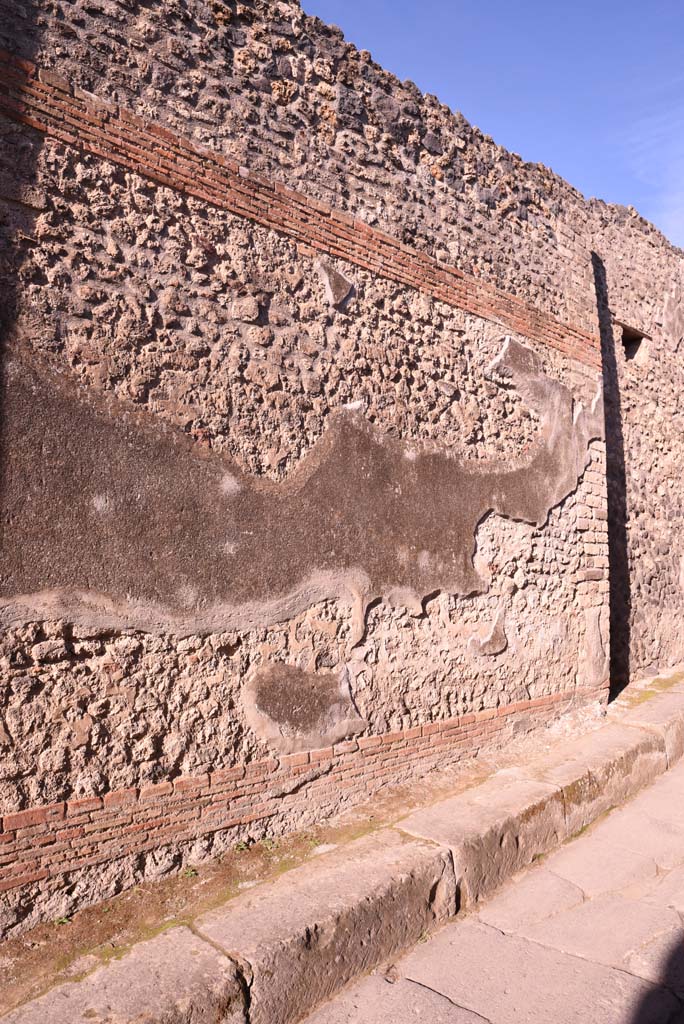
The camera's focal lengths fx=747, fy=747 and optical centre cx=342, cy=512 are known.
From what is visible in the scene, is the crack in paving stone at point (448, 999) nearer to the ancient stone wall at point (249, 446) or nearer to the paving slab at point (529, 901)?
the paving slab at point (529, 901)

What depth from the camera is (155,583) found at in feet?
8.71

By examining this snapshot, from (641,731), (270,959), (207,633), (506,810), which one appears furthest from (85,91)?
(641,731)

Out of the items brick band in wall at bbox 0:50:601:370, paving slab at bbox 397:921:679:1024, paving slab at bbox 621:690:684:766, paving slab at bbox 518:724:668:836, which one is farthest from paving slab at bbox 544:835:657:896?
brick band in wall at bbox 0:50:601:370

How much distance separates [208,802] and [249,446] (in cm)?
136

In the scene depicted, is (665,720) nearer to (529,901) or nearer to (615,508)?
(615,508)

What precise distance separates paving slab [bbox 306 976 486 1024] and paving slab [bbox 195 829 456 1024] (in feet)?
0.16

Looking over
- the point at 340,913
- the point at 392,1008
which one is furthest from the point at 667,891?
the point at 340,913

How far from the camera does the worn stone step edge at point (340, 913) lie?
1.92m

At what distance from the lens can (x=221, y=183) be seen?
3.03 metres

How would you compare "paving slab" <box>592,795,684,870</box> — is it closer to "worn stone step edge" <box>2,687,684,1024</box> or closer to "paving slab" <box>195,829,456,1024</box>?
"worn stone step edge" <box>2,687,684,1024</box>

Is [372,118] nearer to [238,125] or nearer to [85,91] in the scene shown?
[238,125]

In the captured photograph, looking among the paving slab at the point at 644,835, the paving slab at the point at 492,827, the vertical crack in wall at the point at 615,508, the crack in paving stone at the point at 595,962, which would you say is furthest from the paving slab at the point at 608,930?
the vertical crack in wall at the point at 615,508

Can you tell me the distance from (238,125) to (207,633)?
2117 mm

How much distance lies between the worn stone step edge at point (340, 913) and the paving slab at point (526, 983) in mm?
145
